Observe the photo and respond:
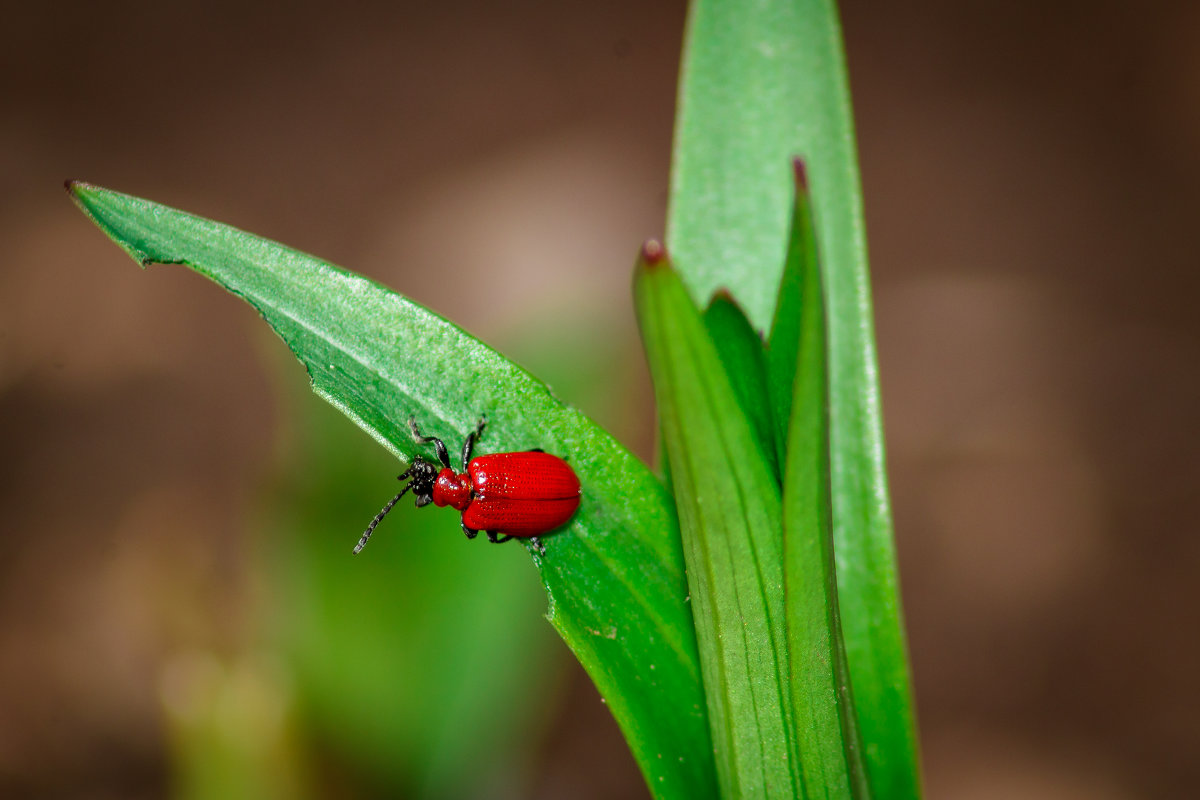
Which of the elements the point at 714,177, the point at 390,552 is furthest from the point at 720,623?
the point at 390,552

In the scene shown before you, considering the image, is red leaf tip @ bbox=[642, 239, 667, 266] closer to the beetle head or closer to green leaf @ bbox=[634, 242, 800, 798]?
green leaf @ bbox=[634, 242, 800, 798]

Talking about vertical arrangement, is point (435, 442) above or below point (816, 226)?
below

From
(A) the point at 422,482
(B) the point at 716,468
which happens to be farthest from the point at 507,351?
(B) the point at 716,468

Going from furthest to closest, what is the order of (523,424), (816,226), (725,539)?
(816,226), (523,424), (725,539)

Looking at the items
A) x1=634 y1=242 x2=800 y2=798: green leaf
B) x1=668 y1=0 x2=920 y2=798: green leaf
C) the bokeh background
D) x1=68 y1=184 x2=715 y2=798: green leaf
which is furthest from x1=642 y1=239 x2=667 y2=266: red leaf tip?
the bokeh background

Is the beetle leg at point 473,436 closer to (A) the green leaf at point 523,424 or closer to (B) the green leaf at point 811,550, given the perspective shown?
(A) the green leaf at point 523,424

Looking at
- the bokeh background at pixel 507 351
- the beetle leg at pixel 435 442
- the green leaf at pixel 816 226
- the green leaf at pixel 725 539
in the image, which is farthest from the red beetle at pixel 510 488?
the bokeh background at pixel 507 351

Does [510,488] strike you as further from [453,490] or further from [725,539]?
[725,539]
